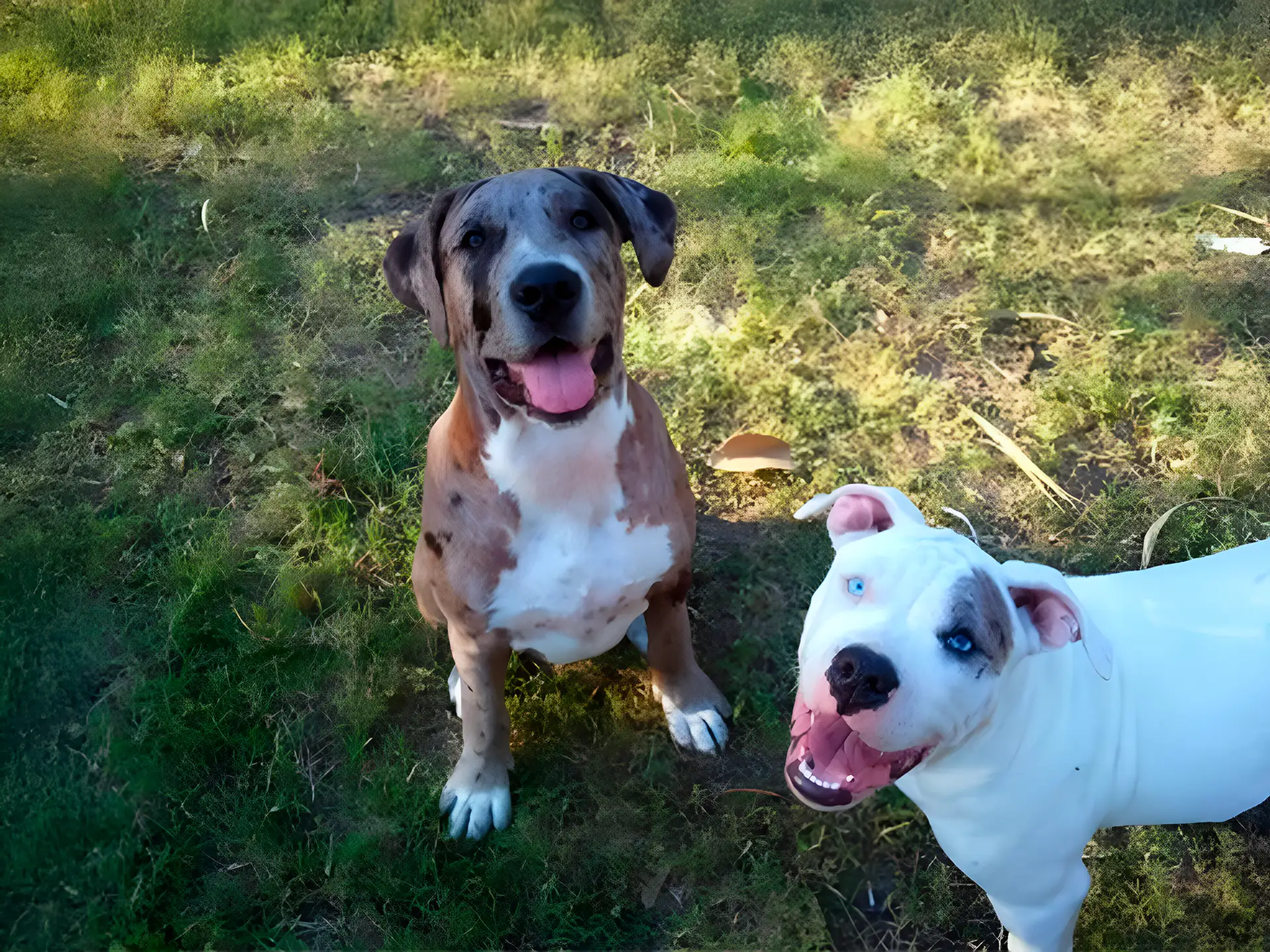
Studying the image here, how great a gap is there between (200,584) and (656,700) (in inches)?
78.1

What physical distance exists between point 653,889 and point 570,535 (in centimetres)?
138

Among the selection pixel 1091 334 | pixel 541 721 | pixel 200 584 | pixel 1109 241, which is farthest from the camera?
pixel 1109 241

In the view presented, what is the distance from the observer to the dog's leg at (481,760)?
3.50m

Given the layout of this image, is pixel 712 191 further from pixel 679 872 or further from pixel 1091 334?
pixel 679 872

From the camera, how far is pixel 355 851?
3.70 metres

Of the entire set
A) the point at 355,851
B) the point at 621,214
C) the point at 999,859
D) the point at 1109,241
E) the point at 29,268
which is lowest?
the point at 355,851

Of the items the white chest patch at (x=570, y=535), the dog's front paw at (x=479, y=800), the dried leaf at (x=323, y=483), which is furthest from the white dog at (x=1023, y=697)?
the dried leaf at (x=323, y=483)

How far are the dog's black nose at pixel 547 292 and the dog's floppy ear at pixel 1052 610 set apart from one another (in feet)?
4.39

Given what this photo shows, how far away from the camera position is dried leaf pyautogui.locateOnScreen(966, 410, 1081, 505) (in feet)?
14.8

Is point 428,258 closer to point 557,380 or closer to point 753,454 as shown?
point 557,380

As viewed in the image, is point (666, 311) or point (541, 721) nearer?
point (541, 721)

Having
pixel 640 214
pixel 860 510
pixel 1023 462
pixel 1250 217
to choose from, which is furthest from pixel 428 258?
pixel 1250 217

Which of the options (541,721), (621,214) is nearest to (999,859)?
(541,721)

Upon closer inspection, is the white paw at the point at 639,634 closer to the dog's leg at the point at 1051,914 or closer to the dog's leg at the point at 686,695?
the dog's leg at the point at 686,695
